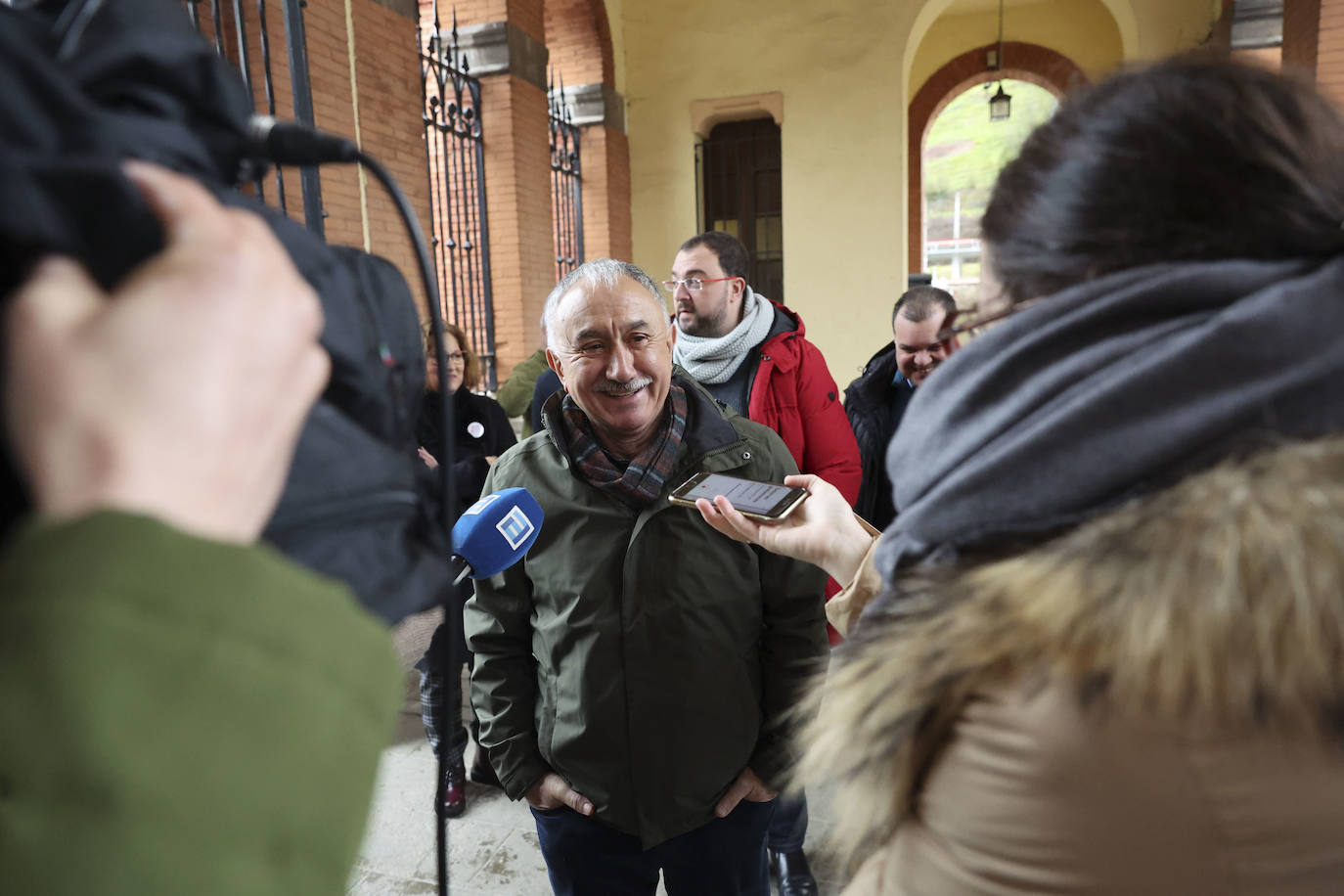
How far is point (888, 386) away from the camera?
11.7ft

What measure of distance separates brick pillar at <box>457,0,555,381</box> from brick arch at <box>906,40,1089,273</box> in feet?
22.4

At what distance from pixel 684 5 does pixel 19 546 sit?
11.0m

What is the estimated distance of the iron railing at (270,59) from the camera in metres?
5.04

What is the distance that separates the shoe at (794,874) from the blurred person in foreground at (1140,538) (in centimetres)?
226

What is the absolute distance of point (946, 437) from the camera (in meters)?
0.78

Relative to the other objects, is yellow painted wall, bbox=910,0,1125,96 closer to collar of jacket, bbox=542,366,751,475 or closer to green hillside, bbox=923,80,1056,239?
green hillside, bbox=923,80,1056,239

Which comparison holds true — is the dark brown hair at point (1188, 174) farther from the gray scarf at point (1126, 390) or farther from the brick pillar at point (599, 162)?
the brick pillar at point (599, 162)

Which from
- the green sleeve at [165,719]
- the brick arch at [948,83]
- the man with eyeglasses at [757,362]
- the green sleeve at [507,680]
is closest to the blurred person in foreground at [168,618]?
the green sleeve at [165,719]

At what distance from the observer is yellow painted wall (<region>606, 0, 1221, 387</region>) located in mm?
9500

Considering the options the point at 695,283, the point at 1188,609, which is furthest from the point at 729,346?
the point at 1188,609

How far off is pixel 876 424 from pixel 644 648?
1.97 meters

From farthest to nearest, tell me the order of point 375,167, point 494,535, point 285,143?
point 494,535
point 375,167
point 285,143

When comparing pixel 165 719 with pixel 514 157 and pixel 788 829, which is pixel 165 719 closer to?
pixel 788 829

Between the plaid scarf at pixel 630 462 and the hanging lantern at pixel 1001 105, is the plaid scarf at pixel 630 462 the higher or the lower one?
the lower one
